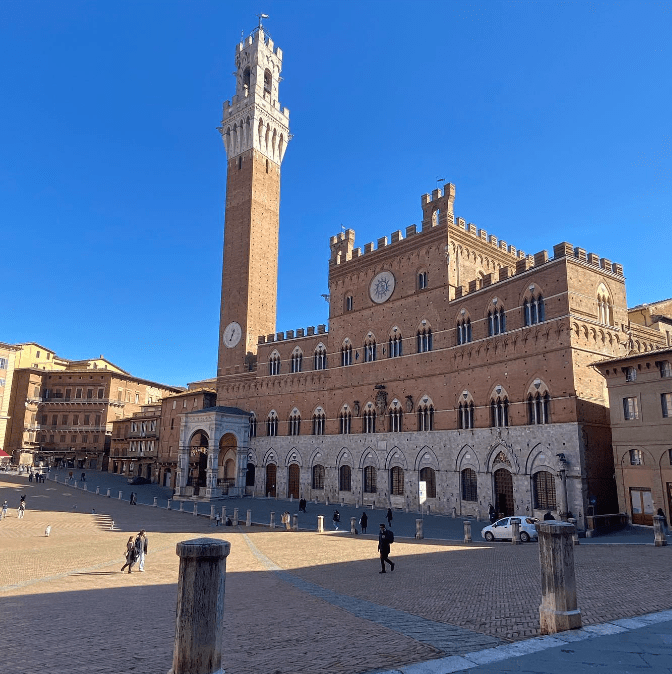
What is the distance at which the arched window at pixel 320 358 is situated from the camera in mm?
44062

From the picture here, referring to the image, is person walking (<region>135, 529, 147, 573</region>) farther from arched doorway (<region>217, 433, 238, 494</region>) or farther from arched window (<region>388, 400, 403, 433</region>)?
arched doorway (<region>217, 433, 238, 494</region>)

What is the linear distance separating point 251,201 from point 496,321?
3074 centimetres

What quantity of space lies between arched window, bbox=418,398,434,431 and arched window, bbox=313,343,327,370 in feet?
35.8

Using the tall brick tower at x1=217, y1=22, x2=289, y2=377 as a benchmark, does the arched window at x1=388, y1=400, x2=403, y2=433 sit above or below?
below

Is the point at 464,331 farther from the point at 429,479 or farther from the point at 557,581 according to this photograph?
the point at 557,581

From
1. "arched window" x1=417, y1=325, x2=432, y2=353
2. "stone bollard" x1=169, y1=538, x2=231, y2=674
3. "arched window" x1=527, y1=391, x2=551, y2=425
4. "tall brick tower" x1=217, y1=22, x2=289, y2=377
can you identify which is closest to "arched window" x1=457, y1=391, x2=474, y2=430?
"arched window" x1=527, y1=391, x2=551, y2=425

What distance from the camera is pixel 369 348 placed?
1580 inches

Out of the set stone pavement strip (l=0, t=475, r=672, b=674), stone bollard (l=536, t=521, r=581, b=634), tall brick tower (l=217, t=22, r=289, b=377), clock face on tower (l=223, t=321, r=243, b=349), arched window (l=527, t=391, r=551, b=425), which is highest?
tall brick tower (l=217, t=22, r=289, b=377)

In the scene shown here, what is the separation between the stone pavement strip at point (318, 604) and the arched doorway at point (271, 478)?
22.9 m

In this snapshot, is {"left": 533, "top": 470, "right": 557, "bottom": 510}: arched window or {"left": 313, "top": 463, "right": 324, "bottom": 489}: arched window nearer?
{"left": 533, "top": 470, "right": 557, "bottom": 510}: arched window

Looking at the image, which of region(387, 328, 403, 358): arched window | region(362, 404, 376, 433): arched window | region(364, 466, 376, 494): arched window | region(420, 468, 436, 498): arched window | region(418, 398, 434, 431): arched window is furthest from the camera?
region(362, 404, 376, 433): arched window

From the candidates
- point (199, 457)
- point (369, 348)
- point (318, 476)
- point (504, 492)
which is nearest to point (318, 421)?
point (318, 476)

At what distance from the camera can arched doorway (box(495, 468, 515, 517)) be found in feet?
94.8

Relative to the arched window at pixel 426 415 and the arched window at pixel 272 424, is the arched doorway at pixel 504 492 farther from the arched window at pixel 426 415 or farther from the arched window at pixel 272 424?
the arched window at pixel 272 424
